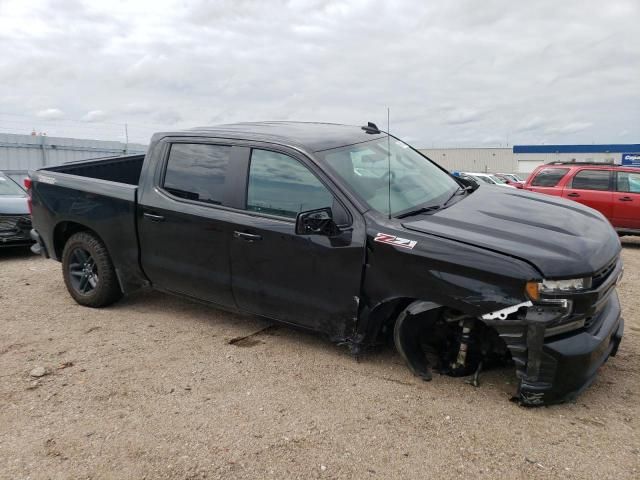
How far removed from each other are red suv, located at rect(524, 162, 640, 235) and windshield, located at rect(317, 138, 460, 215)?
22.5 feet

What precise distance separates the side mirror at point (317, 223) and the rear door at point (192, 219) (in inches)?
31.4

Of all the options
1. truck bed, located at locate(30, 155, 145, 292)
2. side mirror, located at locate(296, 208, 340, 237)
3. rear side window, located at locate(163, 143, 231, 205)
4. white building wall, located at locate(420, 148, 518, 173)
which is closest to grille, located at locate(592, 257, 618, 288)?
side mirror, located at locate(296, 208, 340, 237)

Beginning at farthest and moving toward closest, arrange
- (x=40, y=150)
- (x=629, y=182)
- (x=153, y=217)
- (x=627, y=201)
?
(x=40, y=150)
(x=629, y=182)
(x=627, y=201)
(x=153, y=217)

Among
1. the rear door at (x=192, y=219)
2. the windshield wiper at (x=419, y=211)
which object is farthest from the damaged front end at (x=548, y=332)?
the rear door at (x=192, y=219)

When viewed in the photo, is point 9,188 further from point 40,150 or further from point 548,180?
point 40,150

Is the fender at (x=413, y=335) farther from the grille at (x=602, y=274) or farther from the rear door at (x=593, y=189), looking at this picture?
the rear door at (x=593, y=189)

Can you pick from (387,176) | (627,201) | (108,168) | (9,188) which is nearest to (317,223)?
(387,176)

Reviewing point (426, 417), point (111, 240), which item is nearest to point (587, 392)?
point (426, 417)

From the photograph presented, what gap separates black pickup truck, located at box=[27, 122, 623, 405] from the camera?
293cm

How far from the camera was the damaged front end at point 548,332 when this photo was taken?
9.35 ft

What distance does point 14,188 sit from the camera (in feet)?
28.6

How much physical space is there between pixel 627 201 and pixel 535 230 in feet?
25.9

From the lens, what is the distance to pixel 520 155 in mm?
59281

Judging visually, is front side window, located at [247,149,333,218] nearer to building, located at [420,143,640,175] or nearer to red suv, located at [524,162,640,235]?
red suv, located at [524,162,640,235]
